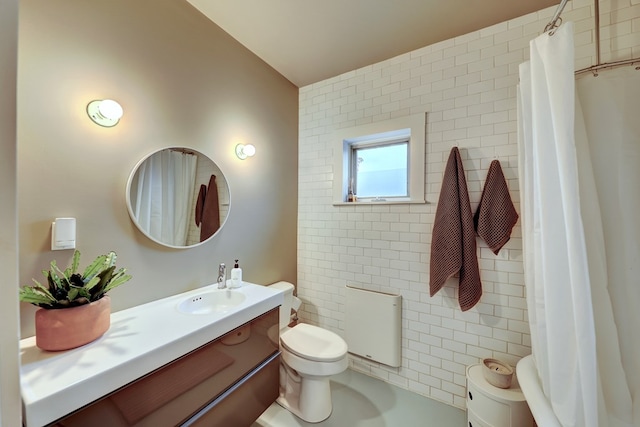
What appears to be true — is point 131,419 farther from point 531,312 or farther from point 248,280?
point 531,312

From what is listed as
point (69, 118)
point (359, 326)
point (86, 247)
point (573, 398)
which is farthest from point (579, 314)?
point (69, 118)

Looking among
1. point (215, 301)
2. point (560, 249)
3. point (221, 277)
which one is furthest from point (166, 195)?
point (560, 249)

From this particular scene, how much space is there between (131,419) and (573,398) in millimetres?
1668

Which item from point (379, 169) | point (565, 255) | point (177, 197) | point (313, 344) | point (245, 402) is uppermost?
point (379, 169)

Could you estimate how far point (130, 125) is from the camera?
4.23 feet

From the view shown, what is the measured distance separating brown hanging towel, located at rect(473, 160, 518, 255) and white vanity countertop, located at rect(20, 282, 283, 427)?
154cm

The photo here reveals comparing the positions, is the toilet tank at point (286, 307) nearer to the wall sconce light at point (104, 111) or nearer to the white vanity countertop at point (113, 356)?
the white vanity countertop at point (113, 356)

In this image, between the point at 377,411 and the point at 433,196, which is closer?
the point at 377,411

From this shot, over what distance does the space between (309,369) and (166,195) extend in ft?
4.57

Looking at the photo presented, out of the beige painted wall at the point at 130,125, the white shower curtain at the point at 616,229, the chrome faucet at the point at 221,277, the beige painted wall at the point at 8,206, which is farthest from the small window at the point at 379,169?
the beige painted wall at the point at 8,206

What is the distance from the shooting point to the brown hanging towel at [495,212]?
153cm

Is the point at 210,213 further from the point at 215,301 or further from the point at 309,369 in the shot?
the point at 309,369

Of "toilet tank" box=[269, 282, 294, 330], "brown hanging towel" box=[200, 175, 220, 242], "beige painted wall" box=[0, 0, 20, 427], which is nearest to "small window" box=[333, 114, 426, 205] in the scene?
"toilet tank" box=[269, 282, 294, 330]

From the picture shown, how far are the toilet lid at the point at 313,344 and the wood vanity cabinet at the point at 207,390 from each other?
0.54 feet
